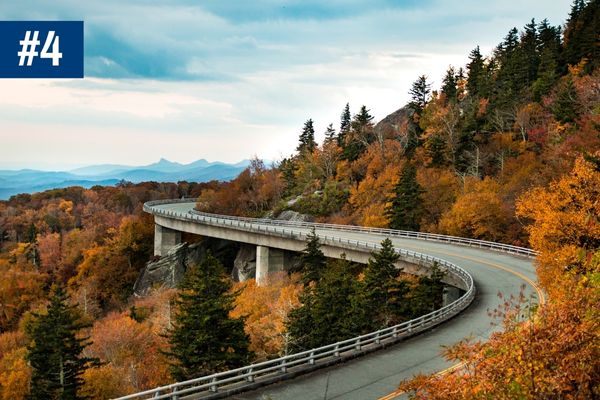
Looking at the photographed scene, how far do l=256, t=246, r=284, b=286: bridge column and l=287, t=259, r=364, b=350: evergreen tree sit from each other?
28.7m

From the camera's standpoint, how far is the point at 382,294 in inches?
1232

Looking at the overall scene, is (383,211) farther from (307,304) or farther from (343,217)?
(307,304)

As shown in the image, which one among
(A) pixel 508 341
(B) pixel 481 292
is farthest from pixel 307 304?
(A) pixel 508 341

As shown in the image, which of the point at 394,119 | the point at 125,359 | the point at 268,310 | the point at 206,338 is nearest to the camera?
the point at 206,338

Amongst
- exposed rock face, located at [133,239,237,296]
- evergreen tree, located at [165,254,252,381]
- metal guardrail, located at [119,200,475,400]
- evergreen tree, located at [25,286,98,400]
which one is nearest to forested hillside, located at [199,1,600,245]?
exposed rock face, located at [133,239,237,296]

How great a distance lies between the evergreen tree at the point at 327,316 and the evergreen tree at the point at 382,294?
3.46 ft

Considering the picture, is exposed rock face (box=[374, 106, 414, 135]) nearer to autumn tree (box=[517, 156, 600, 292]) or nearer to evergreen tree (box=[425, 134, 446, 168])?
evergreen tree (box=[425, 134, 446, 168])

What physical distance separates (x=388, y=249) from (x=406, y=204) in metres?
27.4

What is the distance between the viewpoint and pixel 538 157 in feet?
198

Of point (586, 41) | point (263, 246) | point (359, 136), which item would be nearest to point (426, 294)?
point (263, 246)

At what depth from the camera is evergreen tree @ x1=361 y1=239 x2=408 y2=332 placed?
30438mm

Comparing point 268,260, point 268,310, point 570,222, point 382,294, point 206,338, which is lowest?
point 268,310

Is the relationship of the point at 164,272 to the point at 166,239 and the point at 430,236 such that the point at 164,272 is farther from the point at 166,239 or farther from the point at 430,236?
the point at 430,236

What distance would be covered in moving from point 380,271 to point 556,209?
11.1 m
